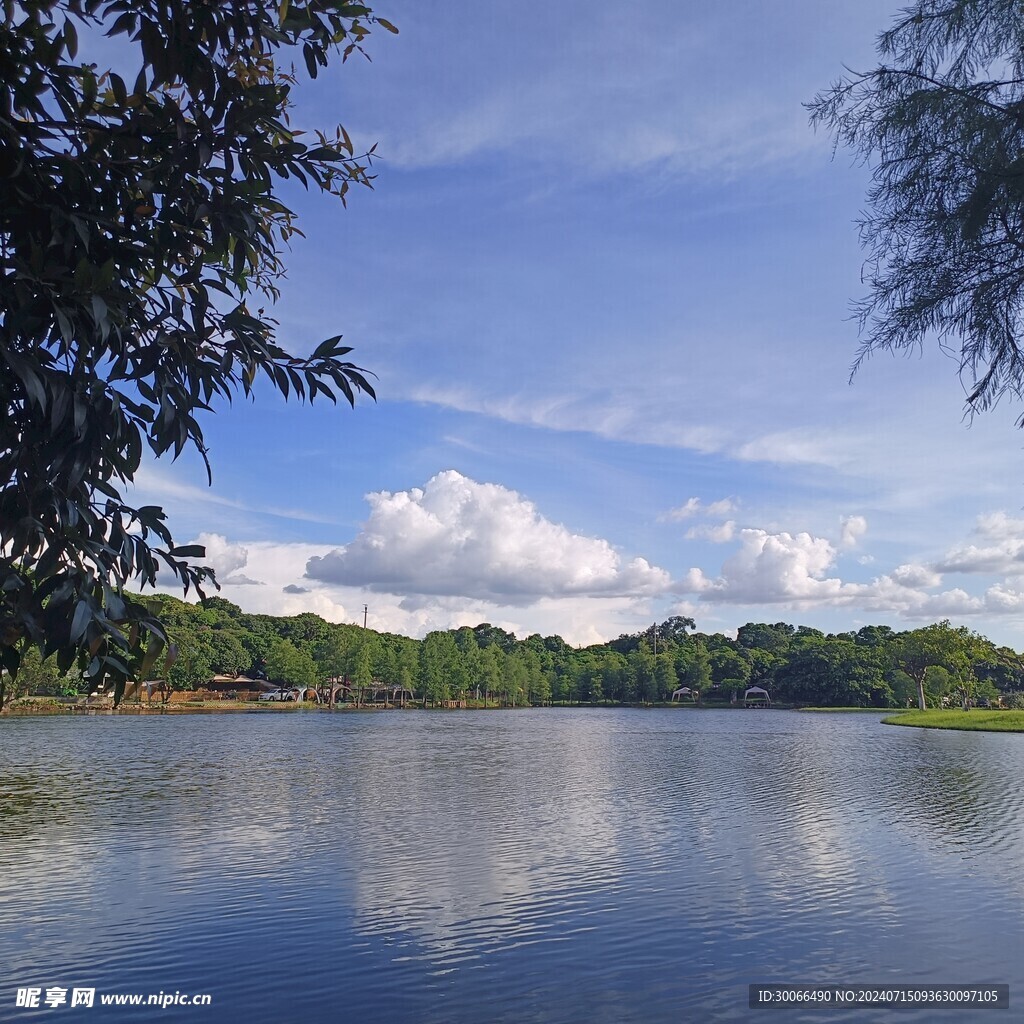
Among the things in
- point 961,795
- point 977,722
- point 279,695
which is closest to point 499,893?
point 961,795

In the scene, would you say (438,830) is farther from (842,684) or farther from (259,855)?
(842,684)

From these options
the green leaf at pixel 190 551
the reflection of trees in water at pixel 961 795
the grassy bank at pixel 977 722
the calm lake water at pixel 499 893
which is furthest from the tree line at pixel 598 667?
the green leaf at pixel 190 551

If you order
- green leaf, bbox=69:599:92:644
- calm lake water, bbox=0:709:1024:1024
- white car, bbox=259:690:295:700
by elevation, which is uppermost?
green leaf, bbox=69:599:92:644

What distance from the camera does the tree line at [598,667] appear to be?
9700cm

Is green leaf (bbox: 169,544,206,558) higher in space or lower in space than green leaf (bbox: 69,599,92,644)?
higher

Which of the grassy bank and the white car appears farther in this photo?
the white car

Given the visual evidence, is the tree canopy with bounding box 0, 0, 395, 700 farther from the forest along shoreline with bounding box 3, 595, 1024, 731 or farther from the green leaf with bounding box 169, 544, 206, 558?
the forest along shoreline with bounding box 3, 595, 1024, 731

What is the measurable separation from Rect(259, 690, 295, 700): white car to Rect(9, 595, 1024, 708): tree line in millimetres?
2038

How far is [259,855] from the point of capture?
17.1 m

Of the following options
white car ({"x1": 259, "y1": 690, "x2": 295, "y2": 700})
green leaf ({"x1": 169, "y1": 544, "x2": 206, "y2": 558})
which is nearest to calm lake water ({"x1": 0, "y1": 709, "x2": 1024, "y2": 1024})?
green leaf ({"x1": 169, "y1": 544, "x2": 206, "y2": 558})

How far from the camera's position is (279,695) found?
380 feet

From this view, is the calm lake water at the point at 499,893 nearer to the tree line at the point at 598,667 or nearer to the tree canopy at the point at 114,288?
the tree canopy at the point at 114,288

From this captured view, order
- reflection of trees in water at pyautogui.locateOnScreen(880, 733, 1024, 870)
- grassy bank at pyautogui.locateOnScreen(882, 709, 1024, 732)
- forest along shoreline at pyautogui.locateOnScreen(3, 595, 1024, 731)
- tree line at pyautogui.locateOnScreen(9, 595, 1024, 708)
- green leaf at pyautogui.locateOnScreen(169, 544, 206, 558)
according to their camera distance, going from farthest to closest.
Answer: tree line at pyautogui.locateOnScreen(9, 595, 1024, 708) → forest along shoreline at pyautogui.locateOnScreen(3, 595, 1024, 731) → grassy bank at pyautogui.locateOnScreen(882, 709, 1024, 732) → reflection of trees in water at pyautogui.locateOnScreen(880, 733, 1024, 870) → green leaf at pyautogui.locateOnScreen(169, 544, 206, 558)

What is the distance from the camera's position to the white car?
114662 millimetres
